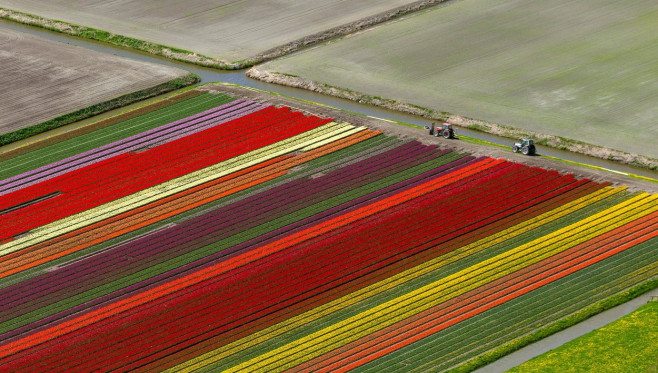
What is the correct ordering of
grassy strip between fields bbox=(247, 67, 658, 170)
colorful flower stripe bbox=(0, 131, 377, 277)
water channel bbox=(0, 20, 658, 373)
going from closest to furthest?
1. water channel bbox=(0, 20, 658, 373)
2. colorful flower stripe bbox=(0, 131, 377, 277)
3. grassy strip between fields bbox=(247, 67, 658, 170)

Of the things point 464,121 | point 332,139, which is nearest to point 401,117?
point 464,121

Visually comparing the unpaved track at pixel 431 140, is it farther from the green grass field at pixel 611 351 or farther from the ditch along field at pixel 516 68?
the green grass field at pixel 611 351

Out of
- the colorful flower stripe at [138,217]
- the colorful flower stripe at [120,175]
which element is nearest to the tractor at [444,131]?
the colorful flower stripe at [138,217]

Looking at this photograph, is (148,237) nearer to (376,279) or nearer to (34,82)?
(376,279)

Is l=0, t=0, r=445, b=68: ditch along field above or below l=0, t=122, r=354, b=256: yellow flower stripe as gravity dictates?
above

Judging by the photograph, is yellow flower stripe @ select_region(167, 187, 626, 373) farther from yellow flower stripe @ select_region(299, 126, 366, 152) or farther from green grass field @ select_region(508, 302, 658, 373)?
yellow flower stripe @ select_region(299, 126, 366, 152)

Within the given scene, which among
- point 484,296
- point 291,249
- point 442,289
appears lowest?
point 484,296

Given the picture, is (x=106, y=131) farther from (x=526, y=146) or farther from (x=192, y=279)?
(x=526, y=146)

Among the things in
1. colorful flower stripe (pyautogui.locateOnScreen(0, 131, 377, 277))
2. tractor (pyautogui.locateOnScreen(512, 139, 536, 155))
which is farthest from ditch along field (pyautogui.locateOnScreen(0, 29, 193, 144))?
tractor (pyautogui.locateOnScreen(512, 139, 536, 155))
